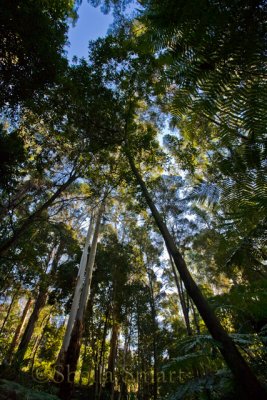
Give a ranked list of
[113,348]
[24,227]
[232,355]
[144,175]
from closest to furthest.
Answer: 1. [232,355]
2. [24,227]
3. [144,175]
4. [113,348]

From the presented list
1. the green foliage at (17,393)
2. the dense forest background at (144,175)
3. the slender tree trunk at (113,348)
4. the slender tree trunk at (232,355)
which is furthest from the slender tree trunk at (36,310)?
the slender tree trunk at (232,355)

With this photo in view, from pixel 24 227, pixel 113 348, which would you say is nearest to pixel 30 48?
pixel 24 227

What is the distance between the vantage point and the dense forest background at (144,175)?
156 centimetres

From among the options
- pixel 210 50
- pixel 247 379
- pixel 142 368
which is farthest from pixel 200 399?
pixel 142 368

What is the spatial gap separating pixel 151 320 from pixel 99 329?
2933 mm

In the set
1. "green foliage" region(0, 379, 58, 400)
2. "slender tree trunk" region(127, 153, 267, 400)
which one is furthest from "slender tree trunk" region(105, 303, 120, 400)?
"slender tree trunk" region(127, 153, 267, 400)

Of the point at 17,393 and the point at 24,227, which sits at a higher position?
the point at 24,227

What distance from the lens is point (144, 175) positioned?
26.7ft

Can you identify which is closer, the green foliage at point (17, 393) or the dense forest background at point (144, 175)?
the dense forest background at point (144, 175)

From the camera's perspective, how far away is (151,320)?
1312cm

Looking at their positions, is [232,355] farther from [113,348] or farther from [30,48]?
[113,348]

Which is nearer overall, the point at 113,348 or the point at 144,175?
the point at 144,175

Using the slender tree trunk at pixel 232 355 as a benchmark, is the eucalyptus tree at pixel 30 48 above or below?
above

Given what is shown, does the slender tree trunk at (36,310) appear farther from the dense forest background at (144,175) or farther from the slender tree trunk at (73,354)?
the slender tree trunk at (73,354)
